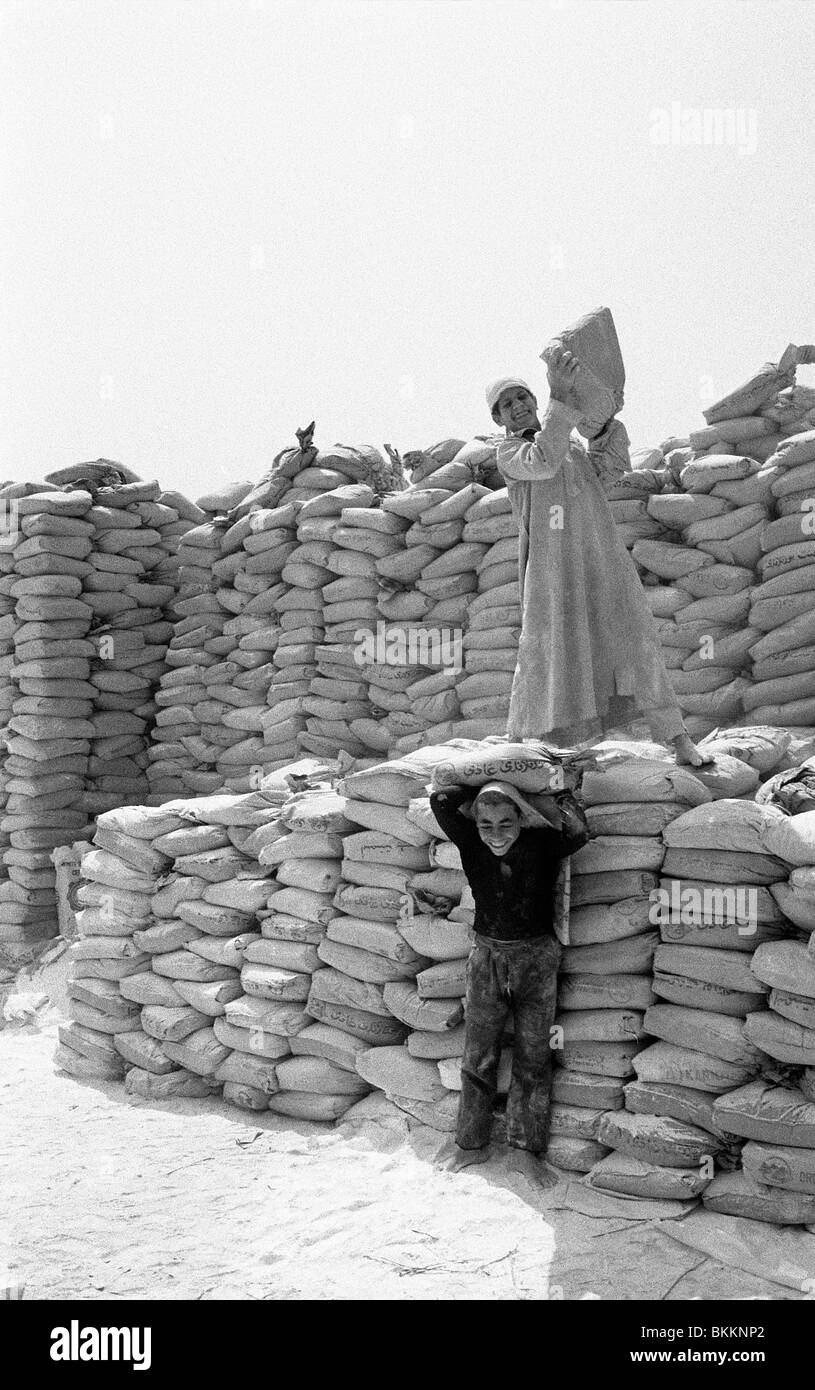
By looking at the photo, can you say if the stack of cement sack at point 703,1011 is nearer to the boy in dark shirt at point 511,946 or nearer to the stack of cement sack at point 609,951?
the stack of cement sack at point 609,951

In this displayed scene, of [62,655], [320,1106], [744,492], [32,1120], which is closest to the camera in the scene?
[320,1106]

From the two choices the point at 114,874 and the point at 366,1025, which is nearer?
the point at 366,1025

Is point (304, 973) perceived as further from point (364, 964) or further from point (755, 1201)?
point (755, 1201)

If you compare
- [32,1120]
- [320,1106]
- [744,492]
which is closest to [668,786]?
[320,1106]

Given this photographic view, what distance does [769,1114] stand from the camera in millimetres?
3025

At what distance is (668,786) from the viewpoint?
355 cm

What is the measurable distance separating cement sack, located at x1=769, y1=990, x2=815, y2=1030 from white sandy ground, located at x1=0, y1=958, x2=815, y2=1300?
56cm

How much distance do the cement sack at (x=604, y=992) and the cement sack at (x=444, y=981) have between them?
0.38 m

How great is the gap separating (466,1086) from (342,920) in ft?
3.03

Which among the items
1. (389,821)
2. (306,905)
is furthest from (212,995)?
(389,821)

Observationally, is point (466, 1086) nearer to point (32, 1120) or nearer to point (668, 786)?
point (668, 786)

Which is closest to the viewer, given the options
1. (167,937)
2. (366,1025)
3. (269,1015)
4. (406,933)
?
(406,933)

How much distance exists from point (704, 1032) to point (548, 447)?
189 cm

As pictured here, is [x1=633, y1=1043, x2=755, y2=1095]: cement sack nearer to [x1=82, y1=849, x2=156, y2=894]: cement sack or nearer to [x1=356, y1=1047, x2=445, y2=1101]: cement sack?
[x1=356, y1=1047, x2=445, y2=1101]: cement sack
